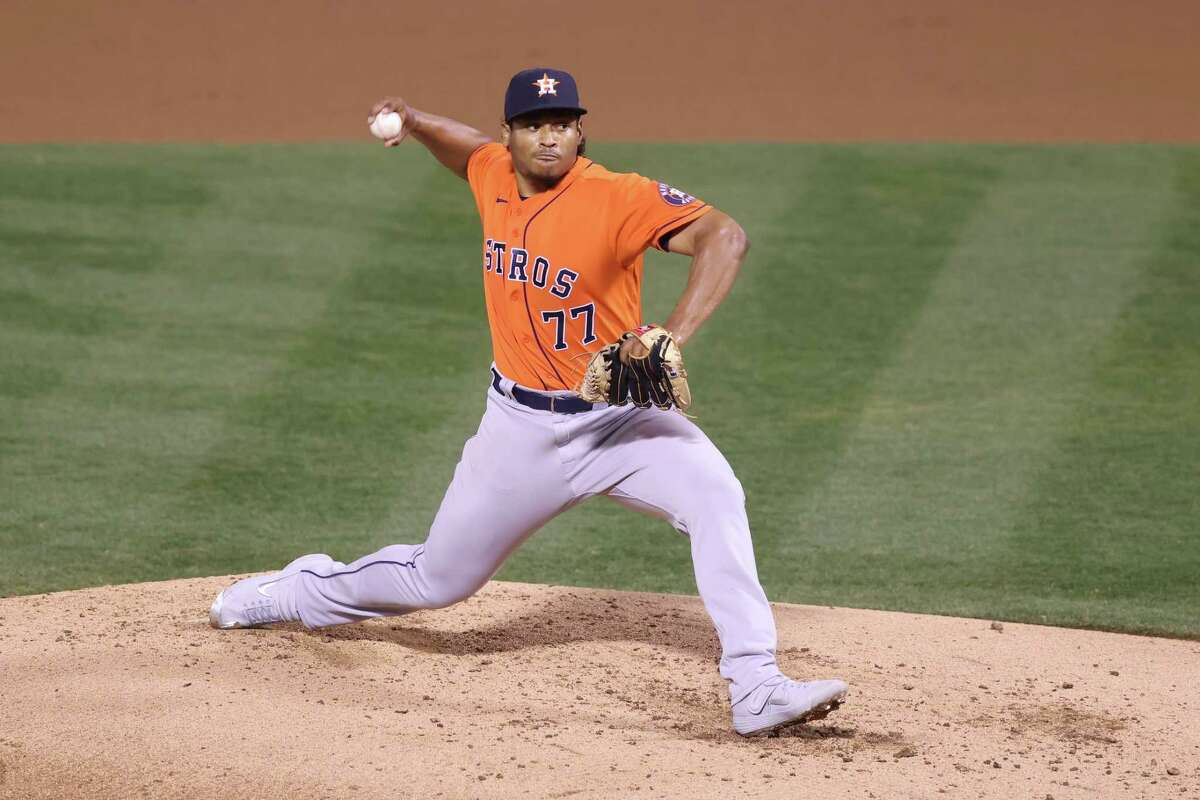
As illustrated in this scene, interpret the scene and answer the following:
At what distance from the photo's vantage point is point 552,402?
177 inches

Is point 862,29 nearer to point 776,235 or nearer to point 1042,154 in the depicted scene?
point 1042,154

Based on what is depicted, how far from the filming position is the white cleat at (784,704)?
4.13 m

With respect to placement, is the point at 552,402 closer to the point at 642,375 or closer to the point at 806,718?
the point at 642,375

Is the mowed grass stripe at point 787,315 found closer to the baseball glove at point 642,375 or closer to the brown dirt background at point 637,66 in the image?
the brown dirt background at point 637,66

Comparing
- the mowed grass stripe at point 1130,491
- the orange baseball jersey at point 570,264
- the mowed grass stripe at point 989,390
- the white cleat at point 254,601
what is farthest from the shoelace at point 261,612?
the mowed grass stripe at point 1130,491

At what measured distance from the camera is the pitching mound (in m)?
3.91

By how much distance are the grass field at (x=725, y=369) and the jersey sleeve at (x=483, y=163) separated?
83.4 inches

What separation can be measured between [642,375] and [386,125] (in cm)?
126

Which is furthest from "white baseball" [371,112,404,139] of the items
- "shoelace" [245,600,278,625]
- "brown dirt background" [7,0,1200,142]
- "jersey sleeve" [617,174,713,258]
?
"brown dirt background" [7,0,1200,142]

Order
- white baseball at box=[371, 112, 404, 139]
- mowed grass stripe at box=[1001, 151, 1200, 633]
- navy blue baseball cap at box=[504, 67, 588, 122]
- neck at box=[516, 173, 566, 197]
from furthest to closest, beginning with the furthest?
mowed grass stripe at box=[1001, 151, 1200, 633], white baseball at box=[371, 112, 404, 139], neck at box=[516, 173, 566, 197], navy blue baseball cap at box=[504, 67, 588, 122]

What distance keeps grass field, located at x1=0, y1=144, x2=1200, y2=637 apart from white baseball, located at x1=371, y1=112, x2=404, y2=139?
2.28m

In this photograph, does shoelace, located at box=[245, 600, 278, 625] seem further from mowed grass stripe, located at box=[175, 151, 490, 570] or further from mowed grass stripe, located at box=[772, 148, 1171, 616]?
mowed grass stripe, located at box=[772, 148, 1171, 616]

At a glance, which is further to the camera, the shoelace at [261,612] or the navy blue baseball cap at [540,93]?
the shoelace at [261,612]

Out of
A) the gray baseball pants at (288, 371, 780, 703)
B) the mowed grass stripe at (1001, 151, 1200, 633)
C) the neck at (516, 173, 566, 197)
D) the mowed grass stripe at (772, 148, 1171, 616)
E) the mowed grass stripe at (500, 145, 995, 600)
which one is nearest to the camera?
the gray baseball pants at (288, 371, 780, 703)
